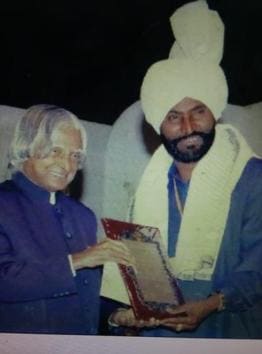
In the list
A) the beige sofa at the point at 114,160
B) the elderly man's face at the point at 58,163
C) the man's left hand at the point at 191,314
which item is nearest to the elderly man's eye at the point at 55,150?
the elderly man's face at the point at 58,163

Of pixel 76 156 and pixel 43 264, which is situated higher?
pixel 76 156

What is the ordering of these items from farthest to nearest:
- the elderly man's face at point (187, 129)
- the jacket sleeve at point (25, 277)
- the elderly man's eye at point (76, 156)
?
1. the elderly man's face at point (187, 129)
2. the elderly man's eye at point (76, 156)
3. the jacket sleeve at point (25, 277)

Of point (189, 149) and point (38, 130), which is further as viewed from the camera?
point (189, 149)

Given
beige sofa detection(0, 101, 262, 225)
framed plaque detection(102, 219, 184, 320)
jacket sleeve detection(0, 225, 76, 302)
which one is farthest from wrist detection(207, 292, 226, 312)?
jacket sleeve detection(0, 225, 76, 302)

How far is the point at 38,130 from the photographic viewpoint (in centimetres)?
204

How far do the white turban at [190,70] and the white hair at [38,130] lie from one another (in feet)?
0.92

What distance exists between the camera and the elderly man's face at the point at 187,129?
2.16m

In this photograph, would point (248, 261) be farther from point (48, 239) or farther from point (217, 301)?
point (48, 239)

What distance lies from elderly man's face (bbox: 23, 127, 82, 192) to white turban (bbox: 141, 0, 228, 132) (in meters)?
0.29

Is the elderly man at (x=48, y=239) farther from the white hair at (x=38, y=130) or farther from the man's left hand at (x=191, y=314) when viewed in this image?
the man's left hand at (x=191, y=314)

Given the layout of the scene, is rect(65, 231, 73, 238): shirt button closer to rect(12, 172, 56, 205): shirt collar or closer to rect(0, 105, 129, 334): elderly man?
rect(0, 105, 129, 334): elderly man

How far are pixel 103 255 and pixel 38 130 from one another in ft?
1.59

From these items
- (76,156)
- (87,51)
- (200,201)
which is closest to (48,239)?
(76,156)

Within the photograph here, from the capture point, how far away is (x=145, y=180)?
2.14 m
